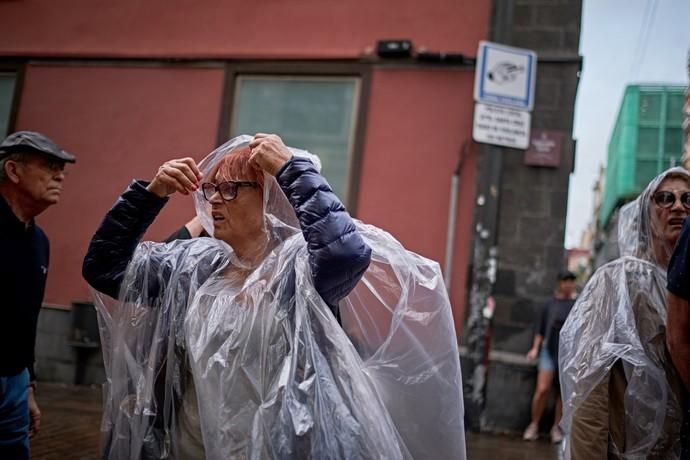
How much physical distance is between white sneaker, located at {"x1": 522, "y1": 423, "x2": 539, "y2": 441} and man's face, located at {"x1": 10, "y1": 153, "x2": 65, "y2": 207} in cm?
415

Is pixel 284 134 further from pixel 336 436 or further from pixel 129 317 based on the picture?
pixel 336 436

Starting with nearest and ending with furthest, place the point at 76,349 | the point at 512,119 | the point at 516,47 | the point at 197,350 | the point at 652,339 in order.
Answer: the point at 197,350 → the point at 652,339 → the point at 512,119 → the point at 516,47 → the point at 76,349

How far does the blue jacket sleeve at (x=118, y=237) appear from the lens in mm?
1841

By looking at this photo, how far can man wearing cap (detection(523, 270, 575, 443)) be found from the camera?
510 centimetres

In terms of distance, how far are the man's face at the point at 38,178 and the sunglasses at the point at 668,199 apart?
2334 mm

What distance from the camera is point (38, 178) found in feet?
7.89

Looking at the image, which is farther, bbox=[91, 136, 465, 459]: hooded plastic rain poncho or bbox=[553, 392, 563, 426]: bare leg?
bbox=[553, 392, 563, 426]: bare leg

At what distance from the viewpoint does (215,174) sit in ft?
6.21

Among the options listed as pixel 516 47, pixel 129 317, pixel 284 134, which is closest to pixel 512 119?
pixel 516 47

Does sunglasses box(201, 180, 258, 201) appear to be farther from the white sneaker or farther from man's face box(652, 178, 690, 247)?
the white sneaker

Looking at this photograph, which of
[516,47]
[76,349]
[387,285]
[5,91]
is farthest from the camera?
[5,91]

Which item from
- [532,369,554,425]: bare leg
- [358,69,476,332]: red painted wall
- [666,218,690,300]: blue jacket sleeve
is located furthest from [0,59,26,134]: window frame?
[666,218,690,300]: blue jacket sleeve

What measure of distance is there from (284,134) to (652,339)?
484 cm

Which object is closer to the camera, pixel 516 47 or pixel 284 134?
pixel 516 47
